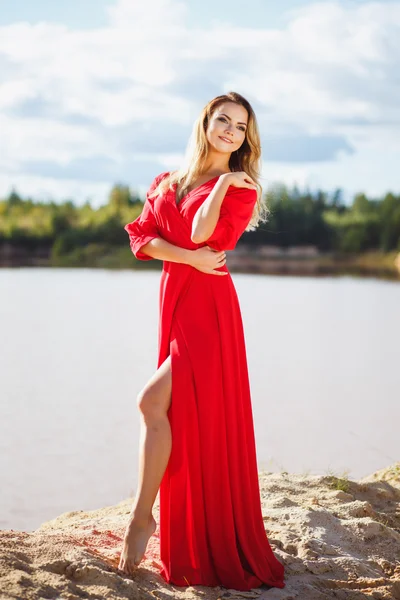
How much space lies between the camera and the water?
6.52 meters

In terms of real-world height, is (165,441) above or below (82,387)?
above

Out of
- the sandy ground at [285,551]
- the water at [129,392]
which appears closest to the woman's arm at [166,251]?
the sandy ground at [285,551]

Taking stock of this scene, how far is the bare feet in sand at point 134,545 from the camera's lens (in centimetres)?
304

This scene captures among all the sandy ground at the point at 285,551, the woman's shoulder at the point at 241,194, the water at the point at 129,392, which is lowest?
the water at the point at 129,392

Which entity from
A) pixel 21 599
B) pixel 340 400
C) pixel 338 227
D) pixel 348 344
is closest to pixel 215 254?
pixel 21 599

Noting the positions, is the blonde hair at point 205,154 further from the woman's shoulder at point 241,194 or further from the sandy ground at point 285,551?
the sandy ground at point 285,551

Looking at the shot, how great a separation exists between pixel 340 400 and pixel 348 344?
16.1 feet

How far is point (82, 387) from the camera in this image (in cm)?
1026

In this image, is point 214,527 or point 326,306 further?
point 326,306

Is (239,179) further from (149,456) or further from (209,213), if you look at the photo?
(149,456)

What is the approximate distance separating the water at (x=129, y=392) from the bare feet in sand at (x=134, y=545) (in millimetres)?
2338

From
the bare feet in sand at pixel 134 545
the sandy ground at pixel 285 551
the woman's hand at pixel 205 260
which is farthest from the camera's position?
the woman's hand at pixel 205 260

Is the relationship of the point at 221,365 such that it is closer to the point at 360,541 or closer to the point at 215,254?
the point at 215,254

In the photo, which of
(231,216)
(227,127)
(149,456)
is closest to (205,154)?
(227,127)
